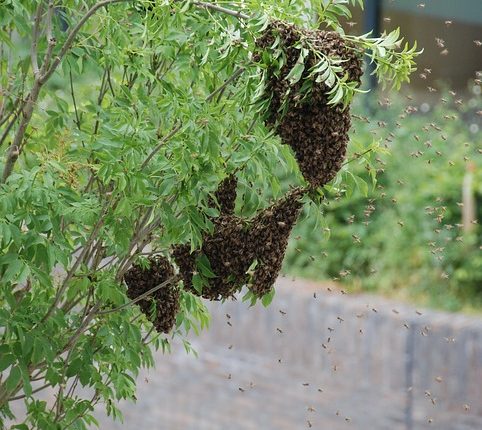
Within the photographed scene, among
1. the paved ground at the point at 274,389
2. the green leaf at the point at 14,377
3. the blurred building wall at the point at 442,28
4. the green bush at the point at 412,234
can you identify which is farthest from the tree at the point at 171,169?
the blurred building wall at the point at 442,28

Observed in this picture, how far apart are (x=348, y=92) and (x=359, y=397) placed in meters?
4.22

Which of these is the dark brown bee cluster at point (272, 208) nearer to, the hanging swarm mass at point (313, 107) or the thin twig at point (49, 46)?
the hanging swarm mass at point (313, 107)

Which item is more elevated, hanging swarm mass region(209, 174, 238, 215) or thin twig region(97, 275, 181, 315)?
hanging swarm mass region(209, 174, 238, 215)

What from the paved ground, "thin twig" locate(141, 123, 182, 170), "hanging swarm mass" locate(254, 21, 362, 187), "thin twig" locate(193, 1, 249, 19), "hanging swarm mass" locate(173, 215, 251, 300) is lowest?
the paved ground

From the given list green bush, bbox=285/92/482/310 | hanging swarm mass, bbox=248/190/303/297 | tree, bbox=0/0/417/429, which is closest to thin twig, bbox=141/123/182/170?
tree, bbox=0/0/417/429

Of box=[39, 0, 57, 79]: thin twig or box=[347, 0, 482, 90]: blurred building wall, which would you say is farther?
box=[347, 0, 482, 90]: blurred building wall

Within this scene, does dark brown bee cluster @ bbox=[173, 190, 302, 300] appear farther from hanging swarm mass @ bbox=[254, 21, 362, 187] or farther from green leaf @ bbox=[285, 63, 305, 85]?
green leaf @ bbox=[285, 63, 305, 85]

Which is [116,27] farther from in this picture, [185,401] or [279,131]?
[185,401]

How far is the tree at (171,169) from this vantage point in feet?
6.81

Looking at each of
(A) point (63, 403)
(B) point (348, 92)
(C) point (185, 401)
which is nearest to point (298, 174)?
(B) point (348, 92)

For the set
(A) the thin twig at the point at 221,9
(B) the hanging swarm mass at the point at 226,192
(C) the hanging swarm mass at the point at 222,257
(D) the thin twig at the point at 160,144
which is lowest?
(C) the hanging swarm mass at the point at 222,257

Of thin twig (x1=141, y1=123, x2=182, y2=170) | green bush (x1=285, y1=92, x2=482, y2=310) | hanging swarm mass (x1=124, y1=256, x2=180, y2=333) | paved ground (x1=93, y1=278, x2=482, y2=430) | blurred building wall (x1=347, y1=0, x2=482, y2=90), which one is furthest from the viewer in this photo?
blurred building wall (x1=347, y1=0, x2=482, y2=90)

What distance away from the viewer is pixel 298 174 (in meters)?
2.28

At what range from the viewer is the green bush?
6199 mm
